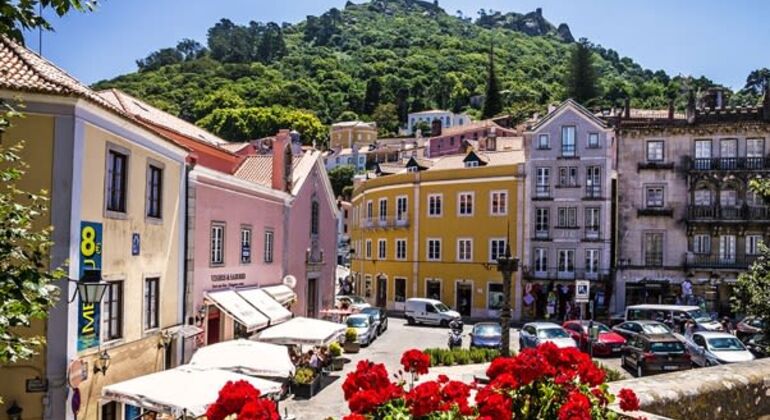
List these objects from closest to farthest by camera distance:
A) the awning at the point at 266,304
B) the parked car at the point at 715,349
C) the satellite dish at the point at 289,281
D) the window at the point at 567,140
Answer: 1. the parked car at the point at 715,349
2. the awning at the point at 266,304
3. the satellite dish at the point at 289,281
4. the window at the point at 567,140

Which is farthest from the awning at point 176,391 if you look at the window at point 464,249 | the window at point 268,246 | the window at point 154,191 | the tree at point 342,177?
the tree at point 342,177

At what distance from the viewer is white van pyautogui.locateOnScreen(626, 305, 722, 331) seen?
35528 mm

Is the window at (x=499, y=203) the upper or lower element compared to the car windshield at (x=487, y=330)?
upper

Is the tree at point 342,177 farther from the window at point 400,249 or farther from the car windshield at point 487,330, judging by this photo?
the car windshield at point 487,330

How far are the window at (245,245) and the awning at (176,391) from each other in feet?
37.1

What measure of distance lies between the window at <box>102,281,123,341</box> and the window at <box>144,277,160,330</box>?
5.08 ft

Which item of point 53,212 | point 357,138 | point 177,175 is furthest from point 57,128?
point 357,138

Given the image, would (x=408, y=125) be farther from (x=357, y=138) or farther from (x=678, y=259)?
(x=678, y=259)

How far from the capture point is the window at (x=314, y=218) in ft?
118

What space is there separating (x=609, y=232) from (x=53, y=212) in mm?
38914

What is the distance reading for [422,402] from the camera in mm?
5102

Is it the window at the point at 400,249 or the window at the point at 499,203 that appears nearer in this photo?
the window at the point at 499,203

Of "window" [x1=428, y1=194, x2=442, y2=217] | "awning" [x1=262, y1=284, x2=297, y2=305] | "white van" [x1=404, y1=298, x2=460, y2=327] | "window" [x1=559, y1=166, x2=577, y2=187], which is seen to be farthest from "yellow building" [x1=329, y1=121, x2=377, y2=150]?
"awning" [x1=262, y1=284, x2=297, y2=305]

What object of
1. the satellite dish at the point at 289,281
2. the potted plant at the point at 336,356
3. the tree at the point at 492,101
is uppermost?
the tree at the point at 492,101
